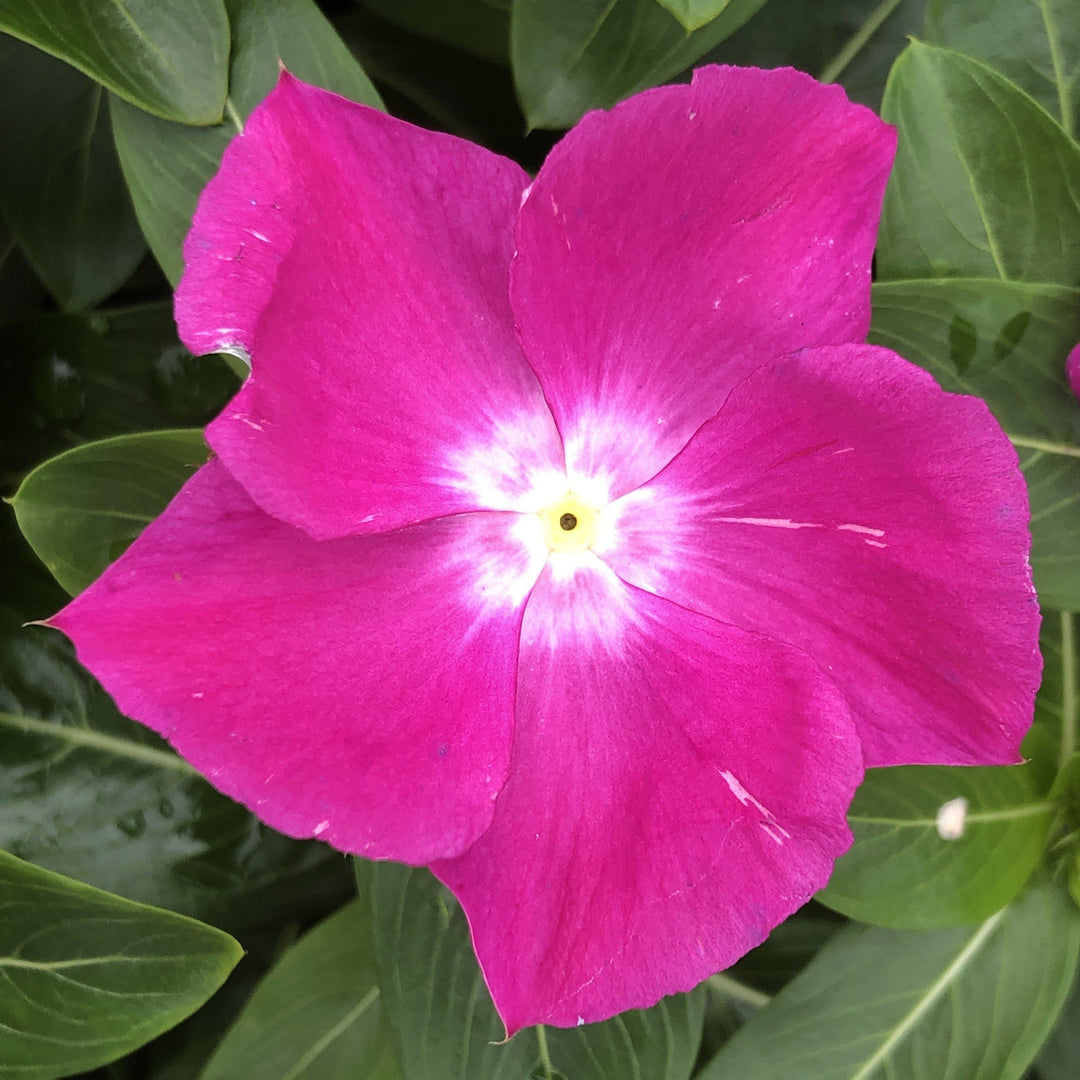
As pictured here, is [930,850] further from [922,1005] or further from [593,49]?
[593,49]

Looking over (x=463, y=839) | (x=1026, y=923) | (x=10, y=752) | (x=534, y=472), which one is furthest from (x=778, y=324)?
(x=10, y=752)

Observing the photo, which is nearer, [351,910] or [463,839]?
[463,839]

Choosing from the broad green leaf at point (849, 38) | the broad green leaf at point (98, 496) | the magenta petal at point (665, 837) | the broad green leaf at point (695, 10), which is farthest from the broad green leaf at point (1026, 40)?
the broad green leaf at point (98, 496)

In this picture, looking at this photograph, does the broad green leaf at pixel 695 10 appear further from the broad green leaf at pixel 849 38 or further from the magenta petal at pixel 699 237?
the broad green leaf at pixel 849 38

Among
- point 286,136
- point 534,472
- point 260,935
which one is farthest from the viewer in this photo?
point 260,935

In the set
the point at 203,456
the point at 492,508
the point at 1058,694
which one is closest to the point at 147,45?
the point at 203,456

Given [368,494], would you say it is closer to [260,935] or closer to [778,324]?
[778,324]
